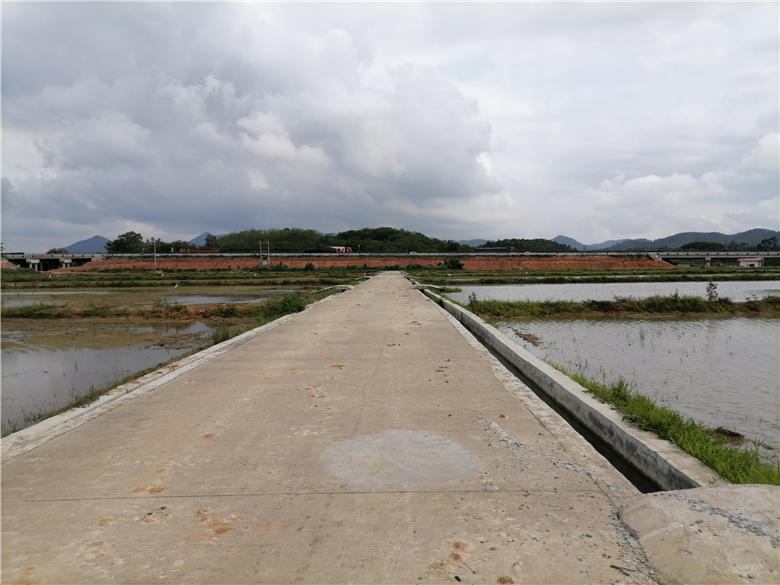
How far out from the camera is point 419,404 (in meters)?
5.41

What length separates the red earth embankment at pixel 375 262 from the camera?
77.2m

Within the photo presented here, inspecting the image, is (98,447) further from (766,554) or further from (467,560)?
(766,554)

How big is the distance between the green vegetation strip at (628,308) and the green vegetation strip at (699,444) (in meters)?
13.7

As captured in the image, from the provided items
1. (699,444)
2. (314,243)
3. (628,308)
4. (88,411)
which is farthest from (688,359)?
(314,243)

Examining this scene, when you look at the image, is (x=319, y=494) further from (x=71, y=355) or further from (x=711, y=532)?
(x=71, y=355)

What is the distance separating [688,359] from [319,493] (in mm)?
9709

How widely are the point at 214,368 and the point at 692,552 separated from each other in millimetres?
6648

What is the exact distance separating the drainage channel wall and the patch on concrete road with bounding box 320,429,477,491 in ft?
4.73

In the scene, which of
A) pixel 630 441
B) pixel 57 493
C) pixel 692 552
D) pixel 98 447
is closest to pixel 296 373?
pixel 98 447

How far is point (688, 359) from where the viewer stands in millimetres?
10195

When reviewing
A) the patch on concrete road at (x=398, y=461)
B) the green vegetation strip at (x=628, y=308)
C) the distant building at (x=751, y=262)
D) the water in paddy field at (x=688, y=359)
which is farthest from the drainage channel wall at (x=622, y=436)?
the distant building at (x=751, y=262)

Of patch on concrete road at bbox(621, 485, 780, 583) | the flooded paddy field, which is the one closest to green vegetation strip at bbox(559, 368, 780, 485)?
patch on concrete road at bbox(621, 485, 780, 583)

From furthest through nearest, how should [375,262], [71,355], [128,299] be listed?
[375,262] < [128,299] < [71,355]

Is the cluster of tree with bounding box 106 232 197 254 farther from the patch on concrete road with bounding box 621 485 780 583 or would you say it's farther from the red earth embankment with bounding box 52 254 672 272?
the patch on concrete road with bounding box 621 485 780 583
